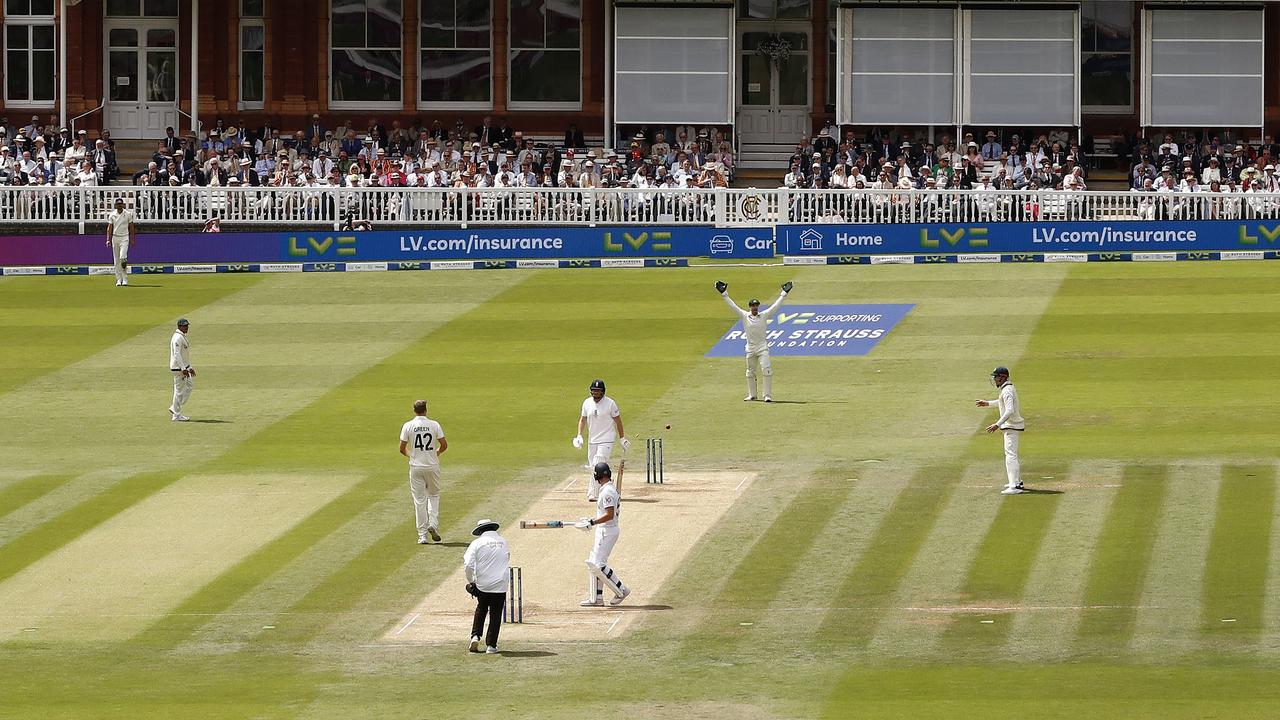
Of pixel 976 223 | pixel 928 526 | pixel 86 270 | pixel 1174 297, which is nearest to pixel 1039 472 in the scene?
pixel 928 526

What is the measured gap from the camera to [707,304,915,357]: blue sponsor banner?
3803cm

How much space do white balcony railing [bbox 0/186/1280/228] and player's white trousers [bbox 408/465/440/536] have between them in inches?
1028

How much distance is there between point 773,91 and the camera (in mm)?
60250

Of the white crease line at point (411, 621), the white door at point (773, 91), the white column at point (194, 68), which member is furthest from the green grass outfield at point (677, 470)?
the white door at point (773, 91)

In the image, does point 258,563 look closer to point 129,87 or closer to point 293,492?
point 293,492

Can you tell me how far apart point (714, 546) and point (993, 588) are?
3574 mm

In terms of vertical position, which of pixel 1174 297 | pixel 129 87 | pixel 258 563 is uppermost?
pixel 129 87

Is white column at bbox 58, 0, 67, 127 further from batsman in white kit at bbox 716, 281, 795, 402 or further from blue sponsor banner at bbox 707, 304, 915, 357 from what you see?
batsman in white kit at bbox 716, 281, 795, 402

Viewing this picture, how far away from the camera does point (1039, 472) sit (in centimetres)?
2773

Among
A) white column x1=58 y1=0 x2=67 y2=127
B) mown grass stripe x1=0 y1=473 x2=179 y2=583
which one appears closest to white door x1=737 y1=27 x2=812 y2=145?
white column x1=58 y1=0 x2=67 y2=127

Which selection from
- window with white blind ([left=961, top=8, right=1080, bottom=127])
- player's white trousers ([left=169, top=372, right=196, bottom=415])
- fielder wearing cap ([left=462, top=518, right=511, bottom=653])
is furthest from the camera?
window with white blind ([left=961, top=8, right=1080, bottom=127])

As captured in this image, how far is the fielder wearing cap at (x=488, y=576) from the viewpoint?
63.3 feet

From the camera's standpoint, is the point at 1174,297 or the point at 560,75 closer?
the point at 1174,297

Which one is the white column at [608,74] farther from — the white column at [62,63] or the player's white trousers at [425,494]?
the player's white trousers at [425,494]
